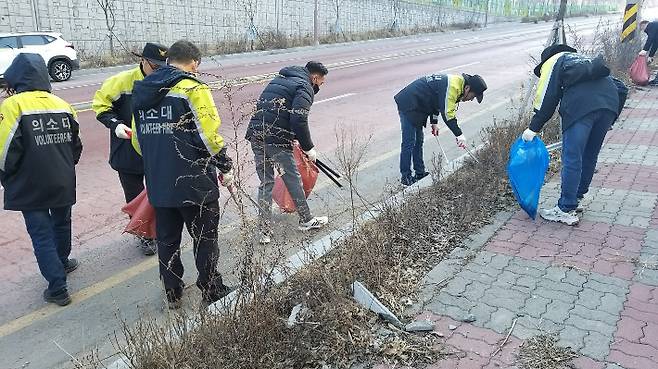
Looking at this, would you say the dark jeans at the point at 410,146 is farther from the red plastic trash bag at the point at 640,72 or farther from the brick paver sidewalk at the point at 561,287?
the red plastic trash bag at the point at 640,72

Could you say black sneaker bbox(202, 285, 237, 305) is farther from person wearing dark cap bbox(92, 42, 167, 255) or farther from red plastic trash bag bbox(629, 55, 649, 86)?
red plastic trash bag bbox(629, 55, 649, 86)

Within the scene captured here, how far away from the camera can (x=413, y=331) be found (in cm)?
327

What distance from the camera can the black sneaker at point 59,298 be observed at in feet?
12.6

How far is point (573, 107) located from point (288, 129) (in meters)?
2.60

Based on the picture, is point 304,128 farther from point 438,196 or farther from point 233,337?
point 233,337

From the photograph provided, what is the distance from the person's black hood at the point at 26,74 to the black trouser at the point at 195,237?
1274mm

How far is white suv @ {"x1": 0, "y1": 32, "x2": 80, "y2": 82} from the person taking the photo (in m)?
14.4

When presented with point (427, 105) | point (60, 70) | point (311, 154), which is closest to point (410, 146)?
point (427, 105)

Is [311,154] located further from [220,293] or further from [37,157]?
[37,157]

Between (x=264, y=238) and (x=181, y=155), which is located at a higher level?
(x=181, y=155)

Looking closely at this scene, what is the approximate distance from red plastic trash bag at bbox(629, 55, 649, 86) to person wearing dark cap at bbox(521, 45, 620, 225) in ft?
29.8

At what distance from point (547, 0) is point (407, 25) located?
117 ft

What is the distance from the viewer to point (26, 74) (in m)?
3.73

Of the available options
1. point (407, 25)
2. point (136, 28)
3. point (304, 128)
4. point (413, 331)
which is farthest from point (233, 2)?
point (413, 331)
